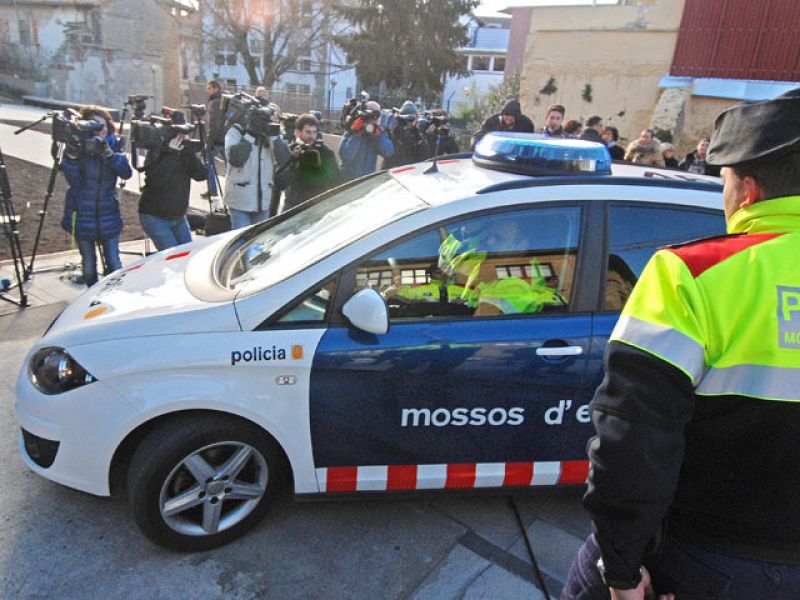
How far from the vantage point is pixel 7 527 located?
2533 millimetres

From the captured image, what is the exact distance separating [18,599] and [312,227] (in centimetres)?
190

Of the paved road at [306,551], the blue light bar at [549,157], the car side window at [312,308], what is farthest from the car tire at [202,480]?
the blue light bar at [549,157]

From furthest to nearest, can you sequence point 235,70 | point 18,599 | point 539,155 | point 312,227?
point 235,70 < point 312,227 < point 539,155 < point 18,599

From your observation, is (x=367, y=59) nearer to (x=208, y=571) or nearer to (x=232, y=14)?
(x=232, y=14)

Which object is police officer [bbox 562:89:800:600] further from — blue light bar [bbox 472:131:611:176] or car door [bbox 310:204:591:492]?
blue light bar [bbox 472:131:611:176]

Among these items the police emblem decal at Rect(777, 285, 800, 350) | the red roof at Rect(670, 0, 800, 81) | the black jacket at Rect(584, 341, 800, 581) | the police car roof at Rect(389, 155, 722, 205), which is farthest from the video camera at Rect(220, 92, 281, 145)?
the red roof at Rect(670, 0, 800, 81)

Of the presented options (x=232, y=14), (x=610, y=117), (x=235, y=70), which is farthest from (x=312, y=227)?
(x=235, y=70)

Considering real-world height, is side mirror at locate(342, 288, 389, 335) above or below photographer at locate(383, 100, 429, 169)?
below

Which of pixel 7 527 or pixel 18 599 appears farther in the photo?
pixel 7 527

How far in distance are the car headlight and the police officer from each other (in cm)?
198

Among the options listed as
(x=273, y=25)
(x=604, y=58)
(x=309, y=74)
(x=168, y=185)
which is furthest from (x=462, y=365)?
(x=309, y=74)

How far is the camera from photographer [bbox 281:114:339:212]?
18.5 feet

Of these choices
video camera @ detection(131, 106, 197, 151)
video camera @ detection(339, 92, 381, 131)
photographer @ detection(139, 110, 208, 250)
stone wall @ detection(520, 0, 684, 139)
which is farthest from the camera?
stone wall @ detection(520, 0, 684, 139)

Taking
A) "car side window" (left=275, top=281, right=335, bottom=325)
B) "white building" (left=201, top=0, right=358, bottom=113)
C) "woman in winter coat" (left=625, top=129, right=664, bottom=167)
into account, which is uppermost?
"white building" (left=201, top=0, right=358, bottom=113)
